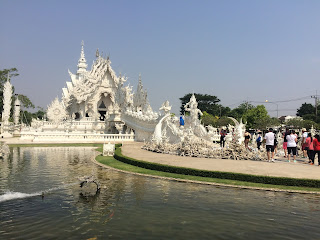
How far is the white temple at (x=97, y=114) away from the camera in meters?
29.0

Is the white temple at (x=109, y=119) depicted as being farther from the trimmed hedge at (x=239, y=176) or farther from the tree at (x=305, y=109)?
the tree at (x=305, y=109)

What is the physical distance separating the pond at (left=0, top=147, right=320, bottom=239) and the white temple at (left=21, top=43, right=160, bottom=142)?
16.4m

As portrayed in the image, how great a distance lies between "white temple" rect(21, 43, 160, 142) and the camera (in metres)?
29.0

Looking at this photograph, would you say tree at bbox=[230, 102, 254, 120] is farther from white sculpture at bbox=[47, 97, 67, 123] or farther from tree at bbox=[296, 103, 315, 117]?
white sculpture at bbox=[47, 97, 67, 123]

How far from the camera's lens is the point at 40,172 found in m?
11.5

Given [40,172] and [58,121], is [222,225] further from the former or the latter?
[58,121]

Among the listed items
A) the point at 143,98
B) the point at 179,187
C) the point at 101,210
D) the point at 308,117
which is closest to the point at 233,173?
the point at 179,187

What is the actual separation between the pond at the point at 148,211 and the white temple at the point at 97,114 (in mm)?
16438

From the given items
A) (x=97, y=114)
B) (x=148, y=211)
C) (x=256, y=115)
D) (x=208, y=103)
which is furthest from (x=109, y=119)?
(x=208, y=103)

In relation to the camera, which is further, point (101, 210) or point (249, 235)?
point (101, 210)

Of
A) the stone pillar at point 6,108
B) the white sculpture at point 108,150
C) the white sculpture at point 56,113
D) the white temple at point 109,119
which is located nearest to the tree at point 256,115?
the white temple at point 109,119

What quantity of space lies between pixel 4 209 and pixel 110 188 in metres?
3.04

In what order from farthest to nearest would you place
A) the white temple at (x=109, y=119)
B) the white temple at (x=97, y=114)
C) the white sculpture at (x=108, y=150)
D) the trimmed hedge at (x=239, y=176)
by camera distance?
1. the white temple at (x=97, y=114)
2. the white temple at (x=109, y=119)
3. the white sculpture at (x=108, y=150)
4. the trimmed hedge at (x=239, y=176)

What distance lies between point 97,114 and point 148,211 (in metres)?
39.0
